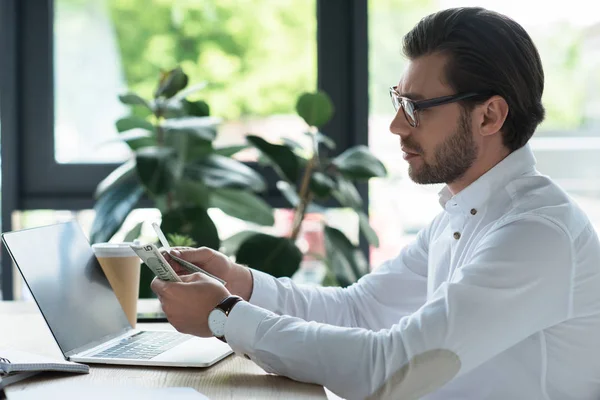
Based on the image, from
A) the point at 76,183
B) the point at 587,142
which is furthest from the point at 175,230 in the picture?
the point at 587,142

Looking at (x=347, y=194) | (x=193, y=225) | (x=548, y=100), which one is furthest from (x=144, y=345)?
(x=548, y=100)

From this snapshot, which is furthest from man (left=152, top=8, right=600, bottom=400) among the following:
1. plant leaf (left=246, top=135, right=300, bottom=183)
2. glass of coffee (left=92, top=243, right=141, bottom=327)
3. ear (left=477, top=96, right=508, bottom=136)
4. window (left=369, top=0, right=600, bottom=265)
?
window (left=369, top=0, right=600, bottom=265)

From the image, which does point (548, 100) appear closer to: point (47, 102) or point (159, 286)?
point (47, 102)

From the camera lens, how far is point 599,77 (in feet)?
10.4

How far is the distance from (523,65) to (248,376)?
0.77 metres

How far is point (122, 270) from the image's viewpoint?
1534 mm

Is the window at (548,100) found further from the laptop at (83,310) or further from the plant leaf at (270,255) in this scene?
the laptop at (83,310)

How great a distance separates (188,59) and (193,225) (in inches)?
37.9

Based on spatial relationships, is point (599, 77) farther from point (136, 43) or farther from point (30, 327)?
point (30, 327)

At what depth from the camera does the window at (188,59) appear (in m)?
A: 3.17

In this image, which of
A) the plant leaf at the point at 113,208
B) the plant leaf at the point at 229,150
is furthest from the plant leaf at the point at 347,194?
the plant leaf at the point at 113,208

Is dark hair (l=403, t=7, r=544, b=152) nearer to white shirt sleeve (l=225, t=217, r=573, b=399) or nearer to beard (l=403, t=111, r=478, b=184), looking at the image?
beard (l=403, t=111, r=478, b=184)

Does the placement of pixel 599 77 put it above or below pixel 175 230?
above

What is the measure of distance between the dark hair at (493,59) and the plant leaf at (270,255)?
46.9 inches
